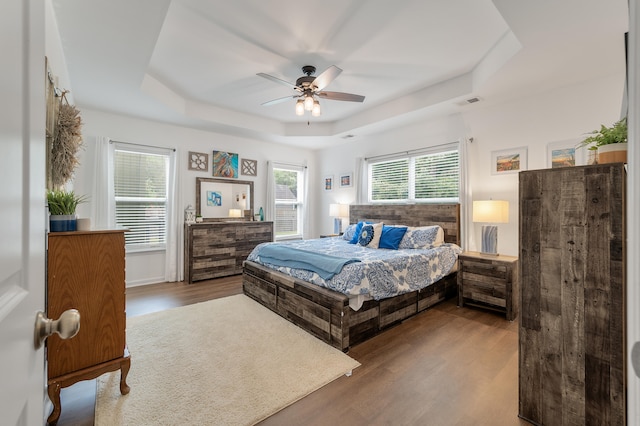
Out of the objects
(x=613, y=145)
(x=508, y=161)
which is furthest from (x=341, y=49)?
(x=508, y=161)

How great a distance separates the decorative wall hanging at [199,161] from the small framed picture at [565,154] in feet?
17.3

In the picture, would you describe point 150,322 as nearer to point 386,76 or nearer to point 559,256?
point 559,256

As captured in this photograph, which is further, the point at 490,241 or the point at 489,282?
the point at 490,241

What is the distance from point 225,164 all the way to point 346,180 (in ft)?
8.29

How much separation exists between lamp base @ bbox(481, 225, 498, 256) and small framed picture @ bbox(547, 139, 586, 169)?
1034 millimetres

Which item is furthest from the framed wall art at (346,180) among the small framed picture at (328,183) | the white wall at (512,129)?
the white wall at (512,129)

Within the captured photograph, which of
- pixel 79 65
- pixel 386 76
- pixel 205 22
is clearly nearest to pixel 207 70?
pixel 205 22

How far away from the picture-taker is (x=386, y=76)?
360 centimetres

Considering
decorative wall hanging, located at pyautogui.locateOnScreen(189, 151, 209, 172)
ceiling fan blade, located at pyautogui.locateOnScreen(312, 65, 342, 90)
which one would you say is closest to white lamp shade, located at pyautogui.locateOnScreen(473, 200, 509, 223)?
ceiling fan blade, located at pyautogui.locateOnScreen(312, 65, 342, 90)

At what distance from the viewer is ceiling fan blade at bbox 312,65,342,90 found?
2.73 metres

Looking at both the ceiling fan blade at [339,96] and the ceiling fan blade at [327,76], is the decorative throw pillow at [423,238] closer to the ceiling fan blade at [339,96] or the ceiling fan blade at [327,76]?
the ceiling fan blade at [339,96]

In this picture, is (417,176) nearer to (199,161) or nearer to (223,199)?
(223,199)

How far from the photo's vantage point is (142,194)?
466cm

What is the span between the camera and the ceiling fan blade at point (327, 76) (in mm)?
2734
